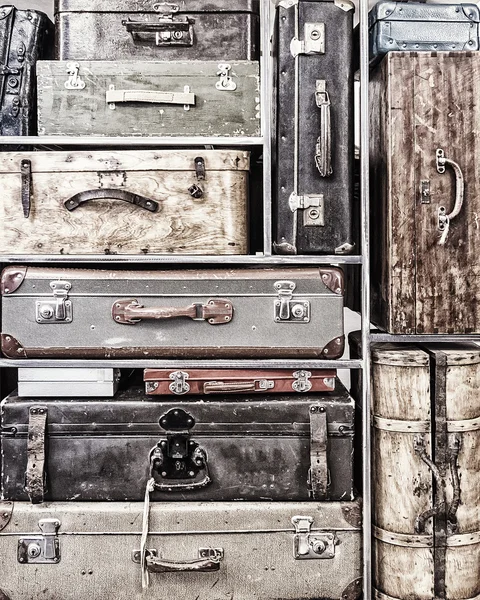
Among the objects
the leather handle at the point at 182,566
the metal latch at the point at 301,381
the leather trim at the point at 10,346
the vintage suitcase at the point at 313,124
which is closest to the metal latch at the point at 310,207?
the vintage suitcase at the point at 313,124

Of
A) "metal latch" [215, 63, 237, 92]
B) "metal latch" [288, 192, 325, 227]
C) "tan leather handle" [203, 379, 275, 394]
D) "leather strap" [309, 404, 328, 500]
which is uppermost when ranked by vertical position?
"metal latch" [215, 63, 237, 92]

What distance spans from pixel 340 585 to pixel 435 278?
3.98ft

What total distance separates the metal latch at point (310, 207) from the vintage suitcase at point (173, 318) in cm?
20

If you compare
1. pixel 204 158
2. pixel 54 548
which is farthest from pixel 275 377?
pixel 54 548

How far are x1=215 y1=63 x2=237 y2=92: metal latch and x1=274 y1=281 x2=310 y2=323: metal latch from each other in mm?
769

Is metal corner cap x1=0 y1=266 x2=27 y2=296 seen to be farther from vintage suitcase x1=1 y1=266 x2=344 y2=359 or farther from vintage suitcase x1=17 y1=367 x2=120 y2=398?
vintage suitcase x1=17 y1=367 x2=120 y2=398

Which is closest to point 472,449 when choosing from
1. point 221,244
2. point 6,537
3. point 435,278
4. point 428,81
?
point 435,278

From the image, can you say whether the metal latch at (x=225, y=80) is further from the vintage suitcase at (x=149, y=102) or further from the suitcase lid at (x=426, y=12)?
the suitcase lid at (x=426, y=12)

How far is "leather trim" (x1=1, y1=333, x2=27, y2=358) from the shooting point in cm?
244

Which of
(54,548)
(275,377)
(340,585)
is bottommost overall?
(340,585)

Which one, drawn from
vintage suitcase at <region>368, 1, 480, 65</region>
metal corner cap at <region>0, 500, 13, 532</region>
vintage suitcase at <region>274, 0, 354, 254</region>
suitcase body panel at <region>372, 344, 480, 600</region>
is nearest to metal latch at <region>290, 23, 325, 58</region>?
vintage suitcase at <region>274, 0, 354, 254</region>

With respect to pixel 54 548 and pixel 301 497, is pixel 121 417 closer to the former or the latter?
pixel 54 548

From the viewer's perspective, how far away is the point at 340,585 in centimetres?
241

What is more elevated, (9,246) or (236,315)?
(9,246)
